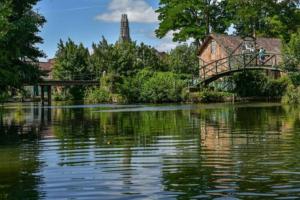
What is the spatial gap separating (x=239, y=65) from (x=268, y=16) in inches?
701

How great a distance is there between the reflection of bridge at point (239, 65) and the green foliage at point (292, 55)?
1041 mm

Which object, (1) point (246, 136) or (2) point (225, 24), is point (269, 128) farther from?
(2) point (225, 24)

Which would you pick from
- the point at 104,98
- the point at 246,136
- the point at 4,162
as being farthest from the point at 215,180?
the point at 104,98

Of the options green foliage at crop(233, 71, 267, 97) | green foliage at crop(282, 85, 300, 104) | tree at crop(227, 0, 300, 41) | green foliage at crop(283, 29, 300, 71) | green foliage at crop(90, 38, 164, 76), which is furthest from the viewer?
green foliage at crop(90, 38, 164, 76)

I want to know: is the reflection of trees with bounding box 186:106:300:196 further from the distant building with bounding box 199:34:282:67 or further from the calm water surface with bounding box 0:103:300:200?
the distant building with bounding box 199:34:282:67

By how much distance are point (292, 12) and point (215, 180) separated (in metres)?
70.3

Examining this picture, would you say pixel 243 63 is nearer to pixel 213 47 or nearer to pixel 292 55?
pixel 292 55

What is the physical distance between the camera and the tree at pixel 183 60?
100 metres

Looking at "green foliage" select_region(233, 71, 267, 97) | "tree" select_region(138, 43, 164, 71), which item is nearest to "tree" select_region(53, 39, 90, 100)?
"tree" select_region(138, 43, 164, 71)

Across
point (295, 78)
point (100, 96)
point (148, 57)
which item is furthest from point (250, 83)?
point (148, 57)

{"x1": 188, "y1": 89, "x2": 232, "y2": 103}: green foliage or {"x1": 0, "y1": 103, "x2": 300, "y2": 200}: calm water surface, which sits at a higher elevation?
{"x1": 188, "y1": 89, "x2": 232, "y2": 103}: green foliage

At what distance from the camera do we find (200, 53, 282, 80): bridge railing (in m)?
63.1

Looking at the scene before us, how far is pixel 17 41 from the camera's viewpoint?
1160 inches

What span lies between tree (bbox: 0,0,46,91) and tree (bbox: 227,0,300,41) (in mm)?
41458
